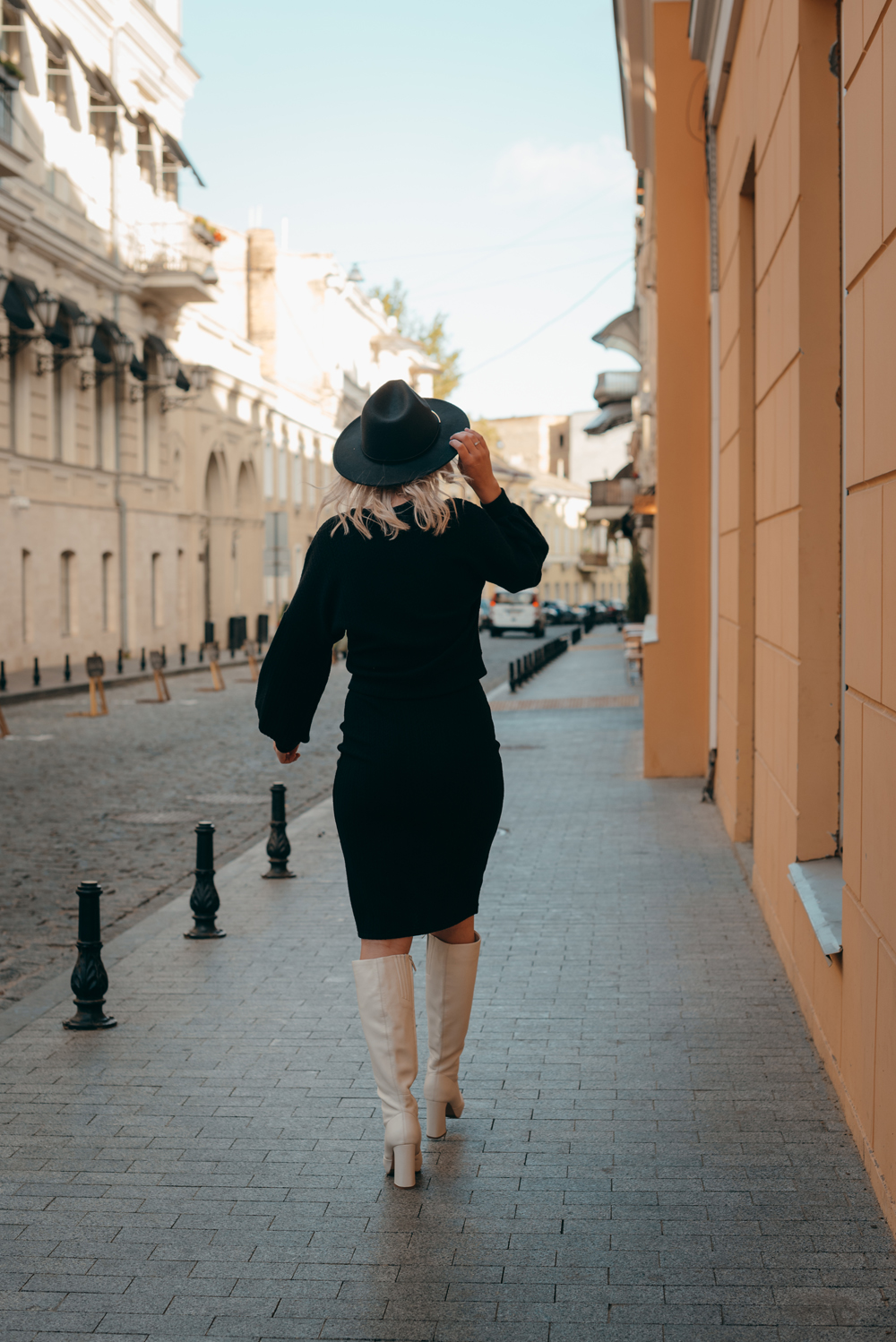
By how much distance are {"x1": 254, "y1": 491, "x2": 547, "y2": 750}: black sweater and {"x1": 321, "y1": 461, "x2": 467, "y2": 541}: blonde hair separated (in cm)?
3

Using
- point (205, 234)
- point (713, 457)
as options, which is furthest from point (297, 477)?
point (713, 457)

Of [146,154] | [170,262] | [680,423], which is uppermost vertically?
[146,154]

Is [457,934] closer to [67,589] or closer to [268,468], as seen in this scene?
[67,589]

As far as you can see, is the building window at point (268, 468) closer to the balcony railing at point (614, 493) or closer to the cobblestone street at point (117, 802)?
the balcony railing at point (614, 493)

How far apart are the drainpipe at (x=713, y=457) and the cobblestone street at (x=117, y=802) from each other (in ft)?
11.3

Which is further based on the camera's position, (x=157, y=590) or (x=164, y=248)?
(x=157, y=590)

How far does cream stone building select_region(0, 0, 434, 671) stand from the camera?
2812cm

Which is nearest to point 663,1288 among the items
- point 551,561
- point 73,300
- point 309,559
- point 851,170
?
point 309,559

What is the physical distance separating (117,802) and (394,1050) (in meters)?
8.78

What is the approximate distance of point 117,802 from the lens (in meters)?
12.2

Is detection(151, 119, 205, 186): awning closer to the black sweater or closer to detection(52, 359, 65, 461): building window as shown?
detection(52, 359, 65, 461): building window

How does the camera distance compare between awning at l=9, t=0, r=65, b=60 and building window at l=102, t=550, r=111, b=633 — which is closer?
awning at l=9, t=0, r=65, b=60

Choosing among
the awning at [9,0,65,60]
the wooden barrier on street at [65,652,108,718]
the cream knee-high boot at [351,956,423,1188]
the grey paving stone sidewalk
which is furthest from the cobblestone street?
the awning at [9,0,65,60]

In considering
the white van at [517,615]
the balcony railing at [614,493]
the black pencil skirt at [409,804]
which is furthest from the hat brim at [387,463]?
the white van at [517,615]
